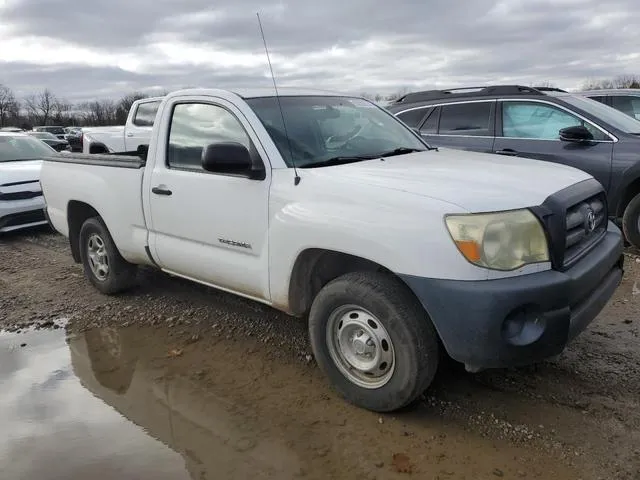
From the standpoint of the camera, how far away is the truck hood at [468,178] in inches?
118

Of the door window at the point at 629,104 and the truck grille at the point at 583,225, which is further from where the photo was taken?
the door window at the point at 629,104

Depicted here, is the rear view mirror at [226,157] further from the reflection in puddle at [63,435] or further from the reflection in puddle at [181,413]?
the reflection in puddle at [63,435]

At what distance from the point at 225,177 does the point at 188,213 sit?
49 centimetres

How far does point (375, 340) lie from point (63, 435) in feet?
6.12

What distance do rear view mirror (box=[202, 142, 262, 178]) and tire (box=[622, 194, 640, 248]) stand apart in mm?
4648

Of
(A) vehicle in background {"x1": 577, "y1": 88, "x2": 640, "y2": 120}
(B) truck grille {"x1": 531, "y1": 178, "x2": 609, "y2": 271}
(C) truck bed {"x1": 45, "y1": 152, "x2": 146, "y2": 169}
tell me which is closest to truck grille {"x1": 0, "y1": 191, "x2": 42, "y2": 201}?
(C) truck bed {"x1": 45, "y1": 152, "x2": 146, "y2": 169}

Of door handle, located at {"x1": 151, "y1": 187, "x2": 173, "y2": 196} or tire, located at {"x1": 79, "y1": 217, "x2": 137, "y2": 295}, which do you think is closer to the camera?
door handle, located at {"x1": 151, "y1": 187, "x2": 173, "y2": 196}

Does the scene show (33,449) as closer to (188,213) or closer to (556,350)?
(188,213)

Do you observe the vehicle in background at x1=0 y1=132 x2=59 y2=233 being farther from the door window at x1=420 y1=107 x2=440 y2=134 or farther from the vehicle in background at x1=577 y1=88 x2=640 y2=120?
the vehicle in background at x1=577 y1=88 x2=640 y2=120

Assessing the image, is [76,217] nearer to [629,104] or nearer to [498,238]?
[498,238]

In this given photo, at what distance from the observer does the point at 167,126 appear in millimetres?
4582

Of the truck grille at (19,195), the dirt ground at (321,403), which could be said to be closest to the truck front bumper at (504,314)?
the dirt ground at (321,403)

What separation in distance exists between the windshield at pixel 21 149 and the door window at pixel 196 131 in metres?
6.24

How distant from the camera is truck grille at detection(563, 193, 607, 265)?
10.4 ft
